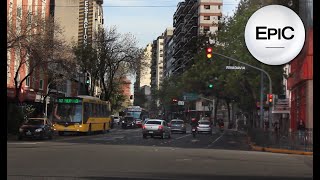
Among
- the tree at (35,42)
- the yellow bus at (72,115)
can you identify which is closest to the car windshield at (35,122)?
the tree at (35,42)

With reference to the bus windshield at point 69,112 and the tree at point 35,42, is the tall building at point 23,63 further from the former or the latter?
the bus windshield at point 69,112

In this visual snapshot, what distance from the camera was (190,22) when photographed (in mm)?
141875

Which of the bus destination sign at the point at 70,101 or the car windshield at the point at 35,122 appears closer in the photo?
the car windshield at the point at 35,122

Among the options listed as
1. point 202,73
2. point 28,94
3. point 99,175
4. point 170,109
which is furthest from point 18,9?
point 170,109

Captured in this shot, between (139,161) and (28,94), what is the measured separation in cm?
3783

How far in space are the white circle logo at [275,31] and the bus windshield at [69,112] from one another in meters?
27.6

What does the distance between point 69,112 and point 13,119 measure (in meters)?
5.88

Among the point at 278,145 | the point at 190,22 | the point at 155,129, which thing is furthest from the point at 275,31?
the point at 190,22

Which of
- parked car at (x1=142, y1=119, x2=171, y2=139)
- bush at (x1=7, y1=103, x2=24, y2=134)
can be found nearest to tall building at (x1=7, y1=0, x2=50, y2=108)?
bush at (x1=7, y1=103, x2=24, y2=134)

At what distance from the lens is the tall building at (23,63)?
37.2 m

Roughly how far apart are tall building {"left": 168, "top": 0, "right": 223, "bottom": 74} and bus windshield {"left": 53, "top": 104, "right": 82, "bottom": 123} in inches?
2802

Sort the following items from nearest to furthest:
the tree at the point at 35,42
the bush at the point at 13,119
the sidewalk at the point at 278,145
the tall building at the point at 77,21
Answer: the sidewalk at the point at 278,145, the tree at the point at 35,42, the bush at the point at 13,119, the tall building at the point at 77,21

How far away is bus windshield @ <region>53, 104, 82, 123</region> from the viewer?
41750mm
